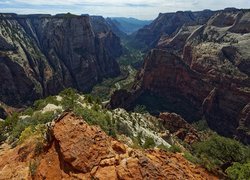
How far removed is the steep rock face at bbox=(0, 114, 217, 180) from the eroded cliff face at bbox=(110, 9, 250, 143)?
9410cm

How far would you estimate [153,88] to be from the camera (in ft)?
544

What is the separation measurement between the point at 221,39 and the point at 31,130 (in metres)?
156

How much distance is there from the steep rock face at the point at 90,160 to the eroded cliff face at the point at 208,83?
94.1 metres

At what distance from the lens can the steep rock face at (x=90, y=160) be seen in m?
34.3

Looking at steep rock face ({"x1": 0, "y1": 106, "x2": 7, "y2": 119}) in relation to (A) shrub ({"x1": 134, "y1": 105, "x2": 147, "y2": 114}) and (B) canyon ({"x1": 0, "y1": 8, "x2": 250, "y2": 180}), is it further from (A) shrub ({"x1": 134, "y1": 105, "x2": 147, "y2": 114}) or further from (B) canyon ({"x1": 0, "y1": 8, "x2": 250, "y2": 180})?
(A) shrub ({"x1": 134, "y1": 105, "x2": 147, "y2": 114})

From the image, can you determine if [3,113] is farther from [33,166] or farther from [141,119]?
[33,166]

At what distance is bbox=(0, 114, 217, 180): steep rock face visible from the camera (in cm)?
3431

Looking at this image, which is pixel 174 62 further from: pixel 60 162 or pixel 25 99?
pixel 60 162

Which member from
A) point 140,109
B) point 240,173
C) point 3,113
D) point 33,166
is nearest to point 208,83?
point 140,109

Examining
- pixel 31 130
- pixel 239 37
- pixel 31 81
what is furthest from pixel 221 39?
pixel 31 130

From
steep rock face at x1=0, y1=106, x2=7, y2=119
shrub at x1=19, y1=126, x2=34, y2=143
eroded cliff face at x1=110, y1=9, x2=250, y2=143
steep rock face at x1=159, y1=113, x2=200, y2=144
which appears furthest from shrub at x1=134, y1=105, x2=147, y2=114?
shrub at x1=19, y1=126, x2=34, y2=143

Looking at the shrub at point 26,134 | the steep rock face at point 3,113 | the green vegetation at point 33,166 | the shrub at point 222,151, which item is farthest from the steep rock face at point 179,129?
the steep rock face at point 3,113

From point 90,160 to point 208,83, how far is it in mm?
118027

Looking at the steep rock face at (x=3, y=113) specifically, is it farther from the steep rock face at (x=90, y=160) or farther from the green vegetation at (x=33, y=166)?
the green vegetation at (x=33, y=166)
